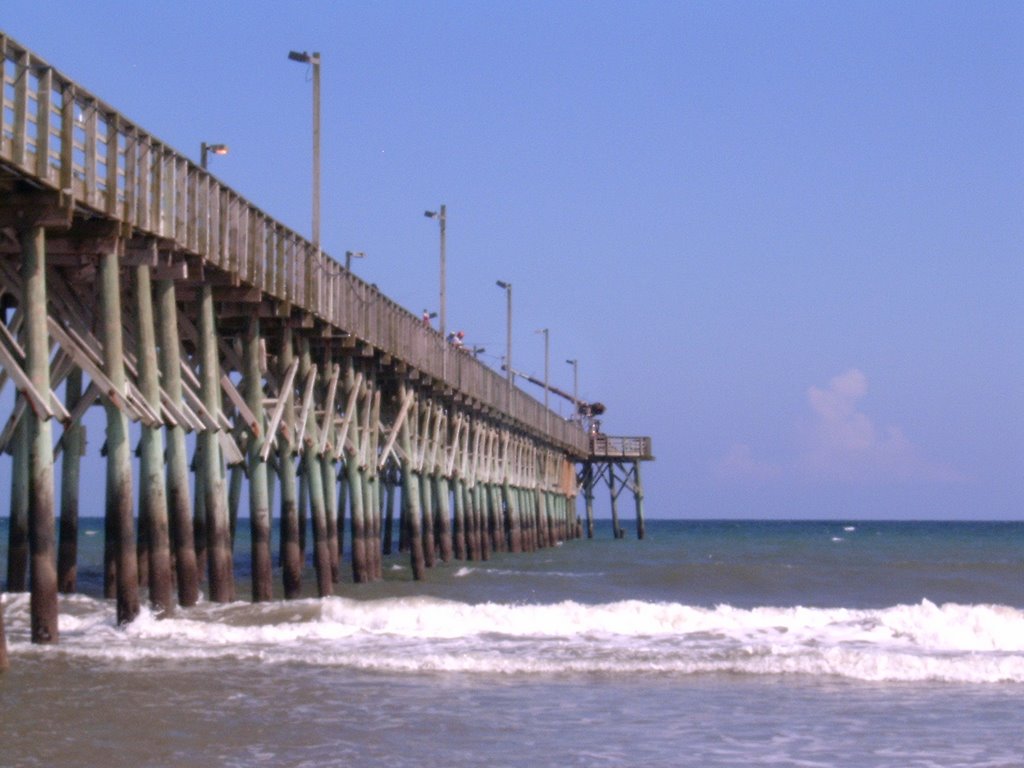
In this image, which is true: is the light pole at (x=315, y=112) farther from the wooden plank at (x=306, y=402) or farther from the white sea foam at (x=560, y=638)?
the white sea foam at (x=560, y=638)

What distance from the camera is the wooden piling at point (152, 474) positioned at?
1817cm

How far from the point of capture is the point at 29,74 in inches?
617

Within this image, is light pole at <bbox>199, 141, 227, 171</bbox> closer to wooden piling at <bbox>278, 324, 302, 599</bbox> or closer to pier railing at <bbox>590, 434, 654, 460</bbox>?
wooden piling at <bbox>278, 324, 302, 599</bbox>

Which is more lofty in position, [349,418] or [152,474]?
[349,418]

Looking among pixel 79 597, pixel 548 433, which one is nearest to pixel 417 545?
pixel 79 597

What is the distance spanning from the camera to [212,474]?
20781mm

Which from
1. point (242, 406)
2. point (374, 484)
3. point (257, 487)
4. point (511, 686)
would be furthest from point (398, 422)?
point (511, 686)

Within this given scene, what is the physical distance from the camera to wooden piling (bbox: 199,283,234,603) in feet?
68.2

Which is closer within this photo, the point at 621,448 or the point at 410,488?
the point at 410,488

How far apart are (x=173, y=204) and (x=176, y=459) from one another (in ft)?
9.95

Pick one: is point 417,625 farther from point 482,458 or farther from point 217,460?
point 482,458

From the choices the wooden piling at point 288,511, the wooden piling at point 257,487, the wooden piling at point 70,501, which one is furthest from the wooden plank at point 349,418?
the wooden piling at point 70,501

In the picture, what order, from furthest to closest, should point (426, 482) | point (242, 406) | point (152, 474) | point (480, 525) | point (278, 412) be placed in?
point (480, 525)
point (426, 482)
point (278, 412)
point (242, 406)
point (152, 474)

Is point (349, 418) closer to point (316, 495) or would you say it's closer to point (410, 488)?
point (316, 495)
